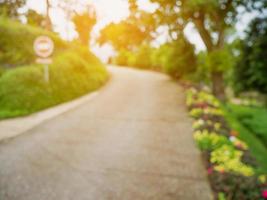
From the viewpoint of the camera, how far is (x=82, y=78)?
14047 millimetres

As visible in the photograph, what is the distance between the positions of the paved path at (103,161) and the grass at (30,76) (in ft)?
2.22

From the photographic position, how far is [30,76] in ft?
26.9

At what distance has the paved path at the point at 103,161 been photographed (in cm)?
429

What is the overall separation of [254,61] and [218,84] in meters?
12.6

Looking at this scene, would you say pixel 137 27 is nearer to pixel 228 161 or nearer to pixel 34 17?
pixel 228 161

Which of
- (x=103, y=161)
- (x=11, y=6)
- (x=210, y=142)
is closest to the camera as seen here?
(x=11, y=6)

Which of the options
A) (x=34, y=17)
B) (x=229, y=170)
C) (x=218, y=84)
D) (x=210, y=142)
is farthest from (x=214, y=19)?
(x=34, y=17)

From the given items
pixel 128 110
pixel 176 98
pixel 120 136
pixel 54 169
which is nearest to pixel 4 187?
pixel 54 169

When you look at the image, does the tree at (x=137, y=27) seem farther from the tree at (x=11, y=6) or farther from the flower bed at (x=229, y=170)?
the tree at (x=11, y=6)

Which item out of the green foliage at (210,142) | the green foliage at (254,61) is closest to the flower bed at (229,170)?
the green foliage at (210,142)

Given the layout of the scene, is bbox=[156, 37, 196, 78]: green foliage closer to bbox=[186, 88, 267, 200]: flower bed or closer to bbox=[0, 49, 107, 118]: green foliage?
bbox=[0, 49, 107, 118]: green foliage

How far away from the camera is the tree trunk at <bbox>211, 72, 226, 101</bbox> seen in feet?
46.4

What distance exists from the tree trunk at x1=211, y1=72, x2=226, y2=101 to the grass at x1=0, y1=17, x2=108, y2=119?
628 cm

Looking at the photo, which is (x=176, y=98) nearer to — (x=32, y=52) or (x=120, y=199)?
(x=32, y=52)
